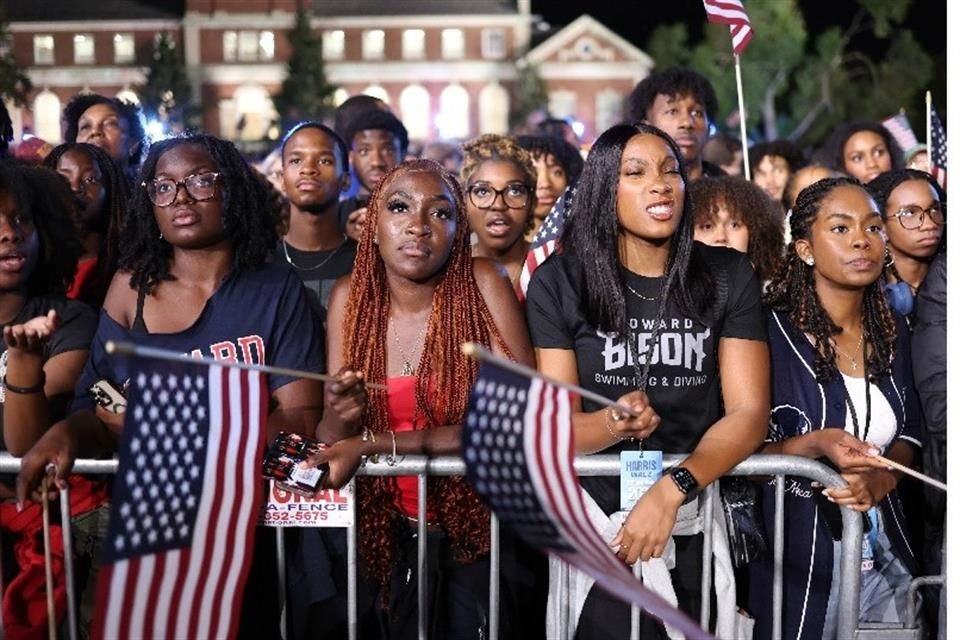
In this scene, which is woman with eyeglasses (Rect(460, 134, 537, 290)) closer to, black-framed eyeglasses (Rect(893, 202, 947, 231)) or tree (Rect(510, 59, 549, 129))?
black-framed eyeglasses (Rect(893, 202, 947, 231))

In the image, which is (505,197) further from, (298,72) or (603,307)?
(298,72)

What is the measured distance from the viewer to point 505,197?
21.4ft

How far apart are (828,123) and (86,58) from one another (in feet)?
153

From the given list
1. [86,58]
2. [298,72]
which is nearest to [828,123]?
[298,72]

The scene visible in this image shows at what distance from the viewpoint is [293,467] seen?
14.6 ft

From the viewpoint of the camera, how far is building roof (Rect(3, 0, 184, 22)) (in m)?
85.2

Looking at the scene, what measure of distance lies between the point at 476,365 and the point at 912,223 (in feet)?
8.08

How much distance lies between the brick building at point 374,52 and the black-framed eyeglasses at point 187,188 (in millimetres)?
79337

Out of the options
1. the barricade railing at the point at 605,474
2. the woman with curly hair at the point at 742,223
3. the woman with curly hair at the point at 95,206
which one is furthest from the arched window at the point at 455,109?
the barricade railing at the point at 605,474

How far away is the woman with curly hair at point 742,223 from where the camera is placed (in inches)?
250

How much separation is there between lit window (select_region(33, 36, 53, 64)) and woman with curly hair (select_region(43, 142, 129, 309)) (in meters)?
82.0

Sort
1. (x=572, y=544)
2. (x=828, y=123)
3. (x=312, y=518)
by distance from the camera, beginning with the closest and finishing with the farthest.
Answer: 1. (x=572, y=544)
2. (x=312, y=518)
3. (x=828, y=123)

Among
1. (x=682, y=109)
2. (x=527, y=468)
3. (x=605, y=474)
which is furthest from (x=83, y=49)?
(x=527, y=468)

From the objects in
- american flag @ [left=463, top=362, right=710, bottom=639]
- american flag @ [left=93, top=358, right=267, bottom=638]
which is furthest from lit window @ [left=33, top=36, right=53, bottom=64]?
american flag @ [left=463, top=362, right=710, bottom=639]
